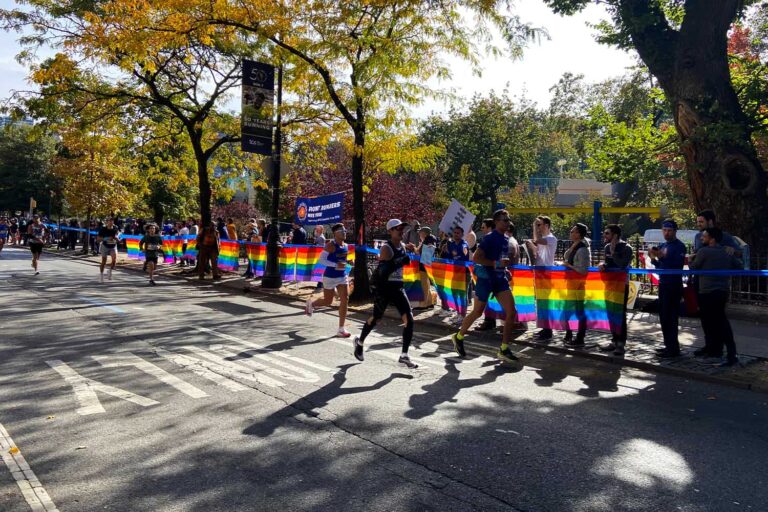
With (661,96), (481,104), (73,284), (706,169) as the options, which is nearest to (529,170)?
(481,104)

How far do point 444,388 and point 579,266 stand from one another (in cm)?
372

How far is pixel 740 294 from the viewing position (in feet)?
40.4

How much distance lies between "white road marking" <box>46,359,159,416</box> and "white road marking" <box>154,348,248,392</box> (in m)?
0.88

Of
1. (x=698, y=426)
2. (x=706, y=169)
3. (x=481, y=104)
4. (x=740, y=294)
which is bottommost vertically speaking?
(x=698, y=426)

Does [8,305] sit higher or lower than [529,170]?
lower

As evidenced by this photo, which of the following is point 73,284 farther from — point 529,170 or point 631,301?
point 529,170

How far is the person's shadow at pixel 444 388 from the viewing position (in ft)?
19.5

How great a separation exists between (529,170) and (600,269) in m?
34.4

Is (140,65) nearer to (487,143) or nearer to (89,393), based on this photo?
(89,393)

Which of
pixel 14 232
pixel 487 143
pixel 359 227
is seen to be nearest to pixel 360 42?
pixel 359 227

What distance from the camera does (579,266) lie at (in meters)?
9.48

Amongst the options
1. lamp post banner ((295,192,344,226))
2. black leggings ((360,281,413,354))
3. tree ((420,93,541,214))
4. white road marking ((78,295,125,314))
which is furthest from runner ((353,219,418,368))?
tree ((420,93,541,214))

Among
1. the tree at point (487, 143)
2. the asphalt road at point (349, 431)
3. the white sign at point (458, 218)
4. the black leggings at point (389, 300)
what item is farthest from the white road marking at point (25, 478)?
the tree at point (487, 143)

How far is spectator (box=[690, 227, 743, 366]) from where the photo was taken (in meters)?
8.13
